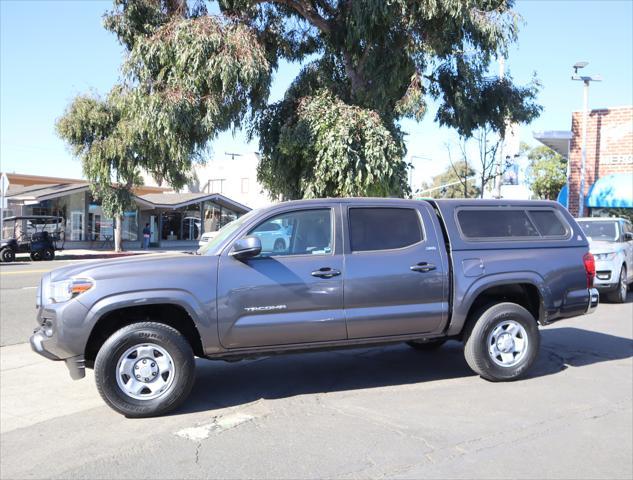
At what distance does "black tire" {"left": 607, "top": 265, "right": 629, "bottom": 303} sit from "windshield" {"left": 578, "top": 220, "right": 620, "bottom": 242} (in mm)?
796

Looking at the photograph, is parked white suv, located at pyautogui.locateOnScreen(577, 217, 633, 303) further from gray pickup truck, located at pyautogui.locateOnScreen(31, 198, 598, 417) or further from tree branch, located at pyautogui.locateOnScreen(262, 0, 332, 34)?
tree branch, located at pyautogui.locateOnScreen(262, 0, 332, 34)

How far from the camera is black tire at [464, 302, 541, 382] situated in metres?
6.10

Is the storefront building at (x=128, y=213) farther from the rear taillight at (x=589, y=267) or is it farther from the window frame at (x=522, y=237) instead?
the rear taillight at (x=589, y=267)

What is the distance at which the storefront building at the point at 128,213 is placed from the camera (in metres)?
33.7

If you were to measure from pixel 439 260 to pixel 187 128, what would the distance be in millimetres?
7762

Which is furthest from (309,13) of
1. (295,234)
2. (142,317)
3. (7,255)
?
(7,255)

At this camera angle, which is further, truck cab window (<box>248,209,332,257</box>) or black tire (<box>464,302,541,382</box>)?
black tire (<box>464,302,541,382</box>)

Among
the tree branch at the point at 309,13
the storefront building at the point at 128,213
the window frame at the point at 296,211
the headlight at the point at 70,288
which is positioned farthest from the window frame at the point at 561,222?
the storefront building at the point at 128,213

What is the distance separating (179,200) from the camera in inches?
1526

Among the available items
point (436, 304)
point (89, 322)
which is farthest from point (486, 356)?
point (89, 322)

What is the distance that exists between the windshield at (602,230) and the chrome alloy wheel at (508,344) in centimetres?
740

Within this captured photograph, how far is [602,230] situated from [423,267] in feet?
29.4

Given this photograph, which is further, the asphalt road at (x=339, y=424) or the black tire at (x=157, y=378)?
the black tire at (x=157, y=378)

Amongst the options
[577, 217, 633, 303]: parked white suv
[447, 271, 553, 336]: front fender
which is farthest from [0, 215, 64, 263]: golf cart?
[447, 271, 553, 336]: front fender
